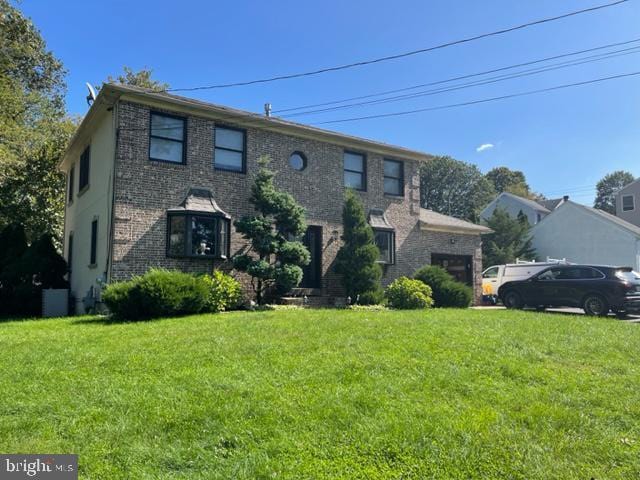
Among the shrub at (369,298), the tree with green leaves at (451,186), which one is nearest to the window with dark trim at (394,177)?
the shrub at (369,298)

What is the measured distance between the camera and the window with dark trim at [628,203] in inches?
1502

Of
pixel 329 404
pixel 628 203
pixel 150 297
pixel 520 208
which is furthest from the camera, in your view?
pixel 520 208

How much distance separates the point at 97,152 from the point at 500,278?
1687cm

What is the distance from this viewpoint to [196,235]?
13320 millimetres

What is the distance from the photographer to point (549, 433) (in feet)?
14.2

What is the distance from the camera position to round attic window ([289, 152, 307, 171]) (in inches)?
627

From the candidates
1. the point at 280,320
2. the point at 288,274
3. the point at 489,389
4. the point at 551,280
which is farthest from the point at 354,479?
the point at 551,280

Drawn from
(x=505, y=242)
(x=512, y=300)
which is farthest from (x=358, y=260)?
(x=505, y=242)

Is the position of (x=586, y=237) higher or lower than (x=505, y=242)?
higher

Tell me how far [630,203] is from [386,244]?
30.9m

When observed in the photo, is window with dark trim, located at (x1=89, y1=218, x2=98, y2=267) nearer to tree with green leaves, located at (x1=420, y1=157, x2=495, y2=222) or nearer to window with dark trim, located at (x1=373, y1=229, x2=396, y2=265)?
window with dark trim, located at (x1=373, y1=229, x2=396, y2=265)

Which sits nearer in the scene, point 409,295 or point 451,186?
point 409,295

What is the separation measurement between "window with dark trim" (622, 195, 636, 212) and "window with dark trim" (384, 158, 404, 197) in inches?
1144

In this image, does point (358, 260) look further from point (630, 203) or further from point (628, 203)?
point (628, 203)
